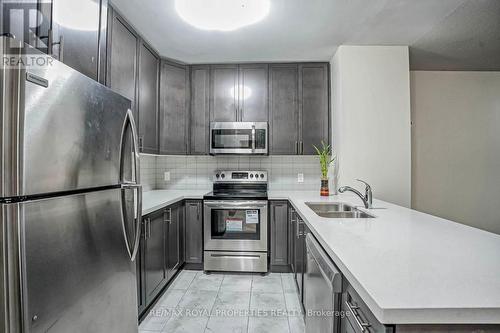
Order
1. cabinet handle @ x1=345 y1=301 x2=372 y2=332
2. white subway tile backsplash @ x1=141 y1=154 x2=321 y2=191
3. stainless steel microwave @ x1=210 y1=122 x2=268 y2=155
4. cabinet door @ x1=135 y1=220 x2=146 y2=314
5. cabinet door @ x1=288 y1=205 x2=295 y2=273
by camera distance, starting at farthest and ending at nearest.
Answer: white subway tile backsplash @ x1=141 y1=154 x2=321 y2=191 < stainless steel microwave @ x1=210 y1=122 x2=268 y2=155 < cabinet door @ x1=288 y1=205 x2=295 y2=273 < cabinet door @ x1=135 y1=220 x2=146 y2=314 < cabinet handle @ x1=345 y1=301 x2=372 y2=332

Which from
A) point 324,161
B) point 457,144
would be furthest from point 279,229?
point 457,144

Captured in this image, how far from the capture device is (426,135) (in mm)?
3422

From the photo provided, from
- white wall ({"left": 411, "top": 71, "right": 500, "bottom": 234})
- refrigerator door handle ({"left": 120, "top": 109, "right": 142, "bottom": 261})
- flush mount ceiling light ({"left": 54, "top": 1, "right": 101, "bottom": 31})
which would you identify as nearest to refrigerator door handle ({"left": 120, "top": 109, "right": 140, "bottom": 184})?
refrigerator door handle ({"left": 120, "top": 109, "right": 142, "bottom": 261})

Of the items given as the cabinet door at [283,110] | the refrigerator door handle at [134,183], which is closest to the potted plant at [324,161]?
the cabinet door at [283,110]

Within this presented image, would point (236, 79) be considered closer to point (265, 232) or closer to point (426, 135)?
point (265, 232)

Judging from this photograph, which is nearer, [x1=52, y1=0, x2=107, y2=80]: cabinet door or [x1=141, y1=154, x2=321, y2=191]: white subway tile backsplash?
[x1=52, y1=0, x2=107, y2=80]: cabinet door

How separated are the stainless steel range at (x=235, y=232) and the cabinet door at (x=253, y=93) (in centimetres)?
99

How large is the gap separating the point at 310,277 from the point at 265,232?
4.44 ft

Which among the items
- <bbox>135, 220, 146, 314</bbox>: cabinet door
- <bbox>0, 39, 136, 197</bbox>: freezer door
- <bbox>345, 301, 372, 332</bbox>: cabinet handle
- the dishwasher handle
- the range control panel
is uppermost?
<bbox>0, 39, 136, 197</bbox>: freezer door

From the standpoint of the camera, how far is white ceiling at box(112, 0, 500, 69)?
6.59ft

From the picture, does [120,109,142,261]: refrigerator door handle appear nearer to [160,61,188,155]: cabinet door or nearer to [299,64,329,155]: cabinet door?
[160,61,188,155]: cabinet door

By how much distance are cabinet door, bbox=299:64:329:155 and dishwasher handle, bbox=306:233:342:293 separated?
6.19 feet

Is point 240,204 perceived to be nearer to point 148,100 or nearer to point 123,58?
point 148,100

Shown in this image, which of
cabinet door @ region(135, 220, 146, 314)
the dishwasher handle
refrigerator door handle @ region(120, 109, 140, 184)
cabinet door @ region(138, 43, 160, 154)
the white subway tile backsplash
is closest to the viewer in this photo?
the dishwasher handle
